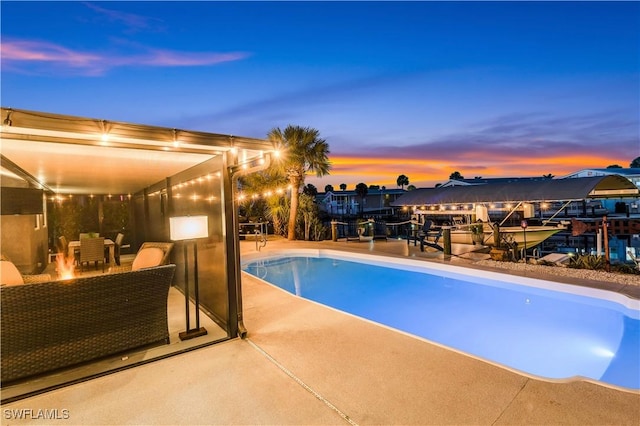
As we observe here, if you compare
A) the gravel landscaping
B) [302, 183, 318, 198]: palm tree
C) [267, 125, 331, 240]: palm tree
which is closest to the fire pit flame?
[267, 125, 331, 240]: palm tree

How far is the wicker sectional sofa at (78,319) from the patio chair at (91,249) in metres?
5.65

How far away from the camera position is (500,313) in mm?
5754

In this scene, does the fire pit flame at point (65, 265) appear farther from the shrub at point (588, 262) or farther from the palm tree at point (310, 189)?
the palm tree at point (310, 189)

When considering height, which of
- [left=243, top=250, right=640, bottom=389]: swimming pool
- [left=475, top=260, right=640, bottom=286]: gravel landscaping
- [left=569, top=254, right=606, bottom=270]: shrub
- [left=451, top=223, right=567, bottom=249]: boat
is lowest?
[left=243, top=250, right=640, bottom=389]: swimming pool

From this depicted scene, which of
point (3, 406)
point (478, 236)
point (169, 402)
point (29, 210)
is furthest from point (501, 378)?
point (478, 236)

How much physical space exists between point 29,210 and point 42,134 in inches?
142

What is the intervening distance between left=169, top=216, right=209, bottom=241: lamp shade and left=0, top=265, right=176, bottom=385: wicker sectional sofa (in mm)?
393

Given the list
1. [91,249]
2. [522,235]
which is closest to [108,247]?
[91,249]

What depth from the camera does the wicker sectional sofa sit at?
266cm

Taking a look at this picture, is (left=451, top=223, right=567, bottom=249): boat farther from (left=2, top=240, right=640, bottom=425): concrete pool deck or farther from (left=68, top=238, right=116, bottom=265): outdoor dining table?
(left=68, top=238, right=116, bottom=265): outdoor dining table

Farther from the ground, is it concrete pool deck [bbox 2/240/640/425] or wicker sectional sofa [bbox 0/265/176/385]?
wicker sectional sofa [bbox 0/265/176/385]

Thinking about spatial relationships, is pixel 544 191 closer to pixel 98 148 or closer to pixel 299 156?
pixel 299 156

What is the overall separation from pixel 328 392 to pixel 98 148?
3964 millimetres

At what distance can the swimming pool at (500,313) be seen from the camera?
13.7 feet
